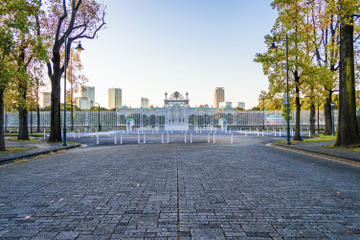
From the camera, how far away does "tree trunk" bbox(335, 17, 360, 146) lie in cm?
1278

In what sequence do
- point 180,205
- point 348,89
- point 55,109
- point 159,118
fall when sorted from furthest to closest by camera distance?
point 159,118 < point 55,109 < point 348,89 < point 180,205

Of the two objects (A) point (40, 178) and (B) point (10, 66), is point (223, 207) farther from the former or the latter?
(B) point (10, 66)

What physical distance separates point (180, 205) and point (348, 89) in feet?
43.0

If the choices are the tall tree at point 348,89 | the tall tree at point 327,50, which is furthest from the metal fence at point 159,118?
the tall tree at point 348,89

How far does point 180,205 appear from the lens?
13.6 feet

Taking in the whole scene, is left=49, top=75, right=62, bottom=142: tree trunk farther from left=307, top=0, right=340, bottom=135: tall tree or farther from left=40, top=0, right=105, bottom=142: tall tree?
left=307, top=0, right=340, bottom=135: tall tree

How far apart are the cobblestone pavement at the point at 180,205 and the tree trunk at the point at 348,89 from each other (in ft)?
24.4

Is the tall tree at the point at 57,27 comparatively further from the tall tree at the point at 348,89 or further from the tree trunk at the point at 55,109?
the tall tree at the point at 348,89

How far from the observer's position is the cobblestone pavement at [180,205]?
10.3 feet

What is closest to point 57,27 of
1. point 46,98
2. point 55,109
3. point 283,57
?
point 55,109

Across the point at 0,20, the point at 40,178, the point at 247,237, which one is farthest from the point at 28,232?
the point at 0,20

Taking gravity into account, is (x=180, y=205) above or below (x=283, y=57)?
below

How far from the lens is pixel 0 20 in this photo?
11867mm

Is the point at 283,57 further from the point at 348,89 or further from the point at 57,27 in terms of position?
the point at 57,27
